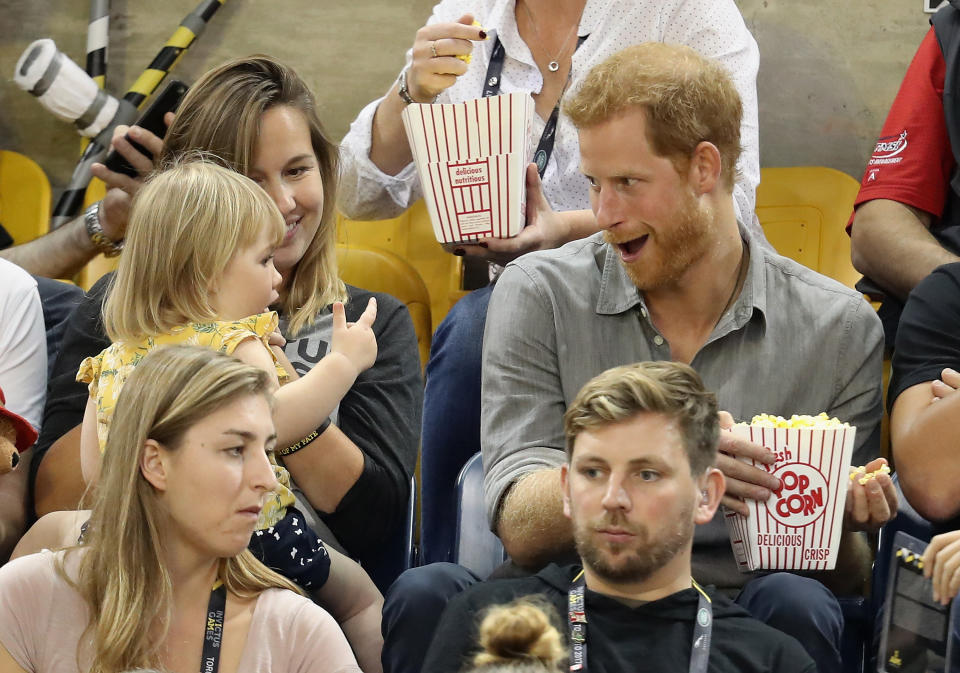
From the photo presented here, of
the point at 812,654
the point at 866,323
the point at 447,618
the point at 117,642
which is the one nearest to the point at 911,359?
the point at 866,323

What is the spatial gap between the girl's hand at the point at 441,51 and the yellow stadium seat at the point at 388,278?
829mm

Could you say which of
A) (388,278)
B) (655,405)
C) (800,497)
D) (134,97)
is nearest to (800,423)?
(800,497)

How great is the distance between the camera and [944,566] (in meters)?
2.07

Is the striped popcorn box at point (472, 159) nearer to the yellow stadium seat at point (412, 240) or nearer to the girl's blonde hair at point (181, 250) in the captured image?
the girl's blonde hair at point (181, 250)

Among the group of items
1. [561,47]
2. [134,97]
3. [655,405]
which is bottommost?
[655,405]

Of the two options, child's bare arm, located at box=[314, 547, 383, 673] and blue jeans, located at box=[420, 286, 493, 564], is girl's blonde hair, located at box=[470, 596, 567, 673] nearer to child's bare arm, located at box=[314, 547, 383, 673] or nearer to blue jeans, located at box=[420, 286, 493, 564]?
child's bare arm, located at box=[314, 547, 383, 673]

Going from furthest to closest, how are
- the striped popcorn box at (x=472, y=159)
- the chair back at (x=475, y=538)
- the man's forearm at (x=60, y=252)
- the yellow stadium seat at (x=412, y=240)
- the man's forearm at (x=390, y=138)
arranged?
the yellow stadium seat at (x=412, y=240)
the man's forearm at (x=60, y=252)
the man's forearm at (x=390, y=138)
the striped popcorn box at (x=472, y=159)
the chair back at (x=475, y=538)

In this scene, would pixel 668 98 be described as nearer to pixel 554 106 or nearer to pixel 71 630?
pixel 554 106

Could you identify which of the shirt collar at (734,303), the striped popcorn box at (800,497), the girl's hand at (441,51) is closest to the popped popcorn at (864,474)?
the striped popcorn box at (800,497)

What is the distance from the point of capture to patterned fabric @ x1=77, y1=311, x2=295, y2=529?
226 cm

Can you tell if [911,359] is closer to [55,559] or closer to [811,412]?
[811,412]

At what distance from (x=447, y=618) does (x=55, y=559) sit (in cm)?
62

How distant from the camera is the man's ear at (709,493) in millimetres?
2061

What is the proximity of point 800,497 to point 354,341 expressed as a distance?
83 cm
